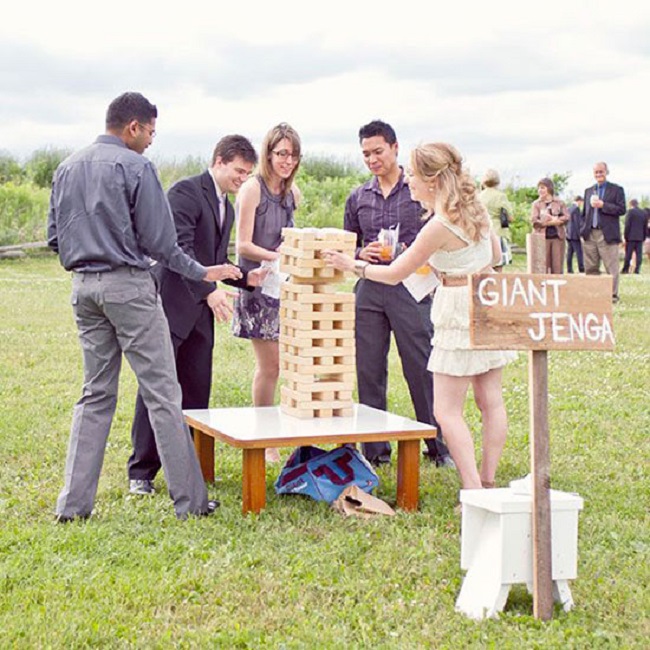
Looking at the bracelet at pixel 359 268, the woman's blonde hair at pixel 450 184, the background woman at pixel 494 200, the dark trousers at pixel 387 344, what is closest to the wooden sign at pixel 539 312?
the woman's blonde hair at pixel 450 184

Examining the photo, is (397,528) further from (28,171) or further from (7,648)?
(28,171)

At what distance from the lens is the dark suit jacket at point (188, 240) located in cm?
620

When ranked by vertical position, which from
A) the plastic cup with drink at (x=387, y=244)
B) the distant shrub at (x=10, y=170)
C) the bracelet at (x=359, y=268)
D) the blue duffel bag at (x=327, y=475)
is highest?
the distant shrub at (x=10, y=170)

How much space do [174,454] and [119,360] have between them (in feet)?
1.78

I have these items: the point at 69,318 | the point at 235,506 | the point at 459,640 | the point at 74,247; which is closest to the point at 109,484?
the point at 235,506

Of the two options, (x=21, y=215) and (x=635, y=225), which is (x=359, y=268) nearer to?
(x=635, y=225)

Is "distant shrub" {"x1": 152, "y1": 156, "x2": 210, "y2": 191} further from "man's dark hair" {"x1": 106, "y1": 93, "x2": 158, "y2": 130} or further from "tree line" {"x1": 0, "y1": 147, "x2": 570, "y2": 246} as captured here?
"man's dark hair" {"x1": 106, "y1": 93, "x2": 158, "y2": 130}

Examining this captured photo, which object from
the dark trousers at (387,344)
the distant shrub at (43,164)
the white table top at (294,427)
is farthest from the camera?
the distant shrub at (43,164)

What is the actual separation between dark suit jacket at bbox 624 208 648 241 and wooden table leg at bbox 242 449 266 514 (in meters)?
22.2

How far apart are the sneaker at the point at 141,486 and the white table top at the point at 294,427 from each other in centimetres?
40

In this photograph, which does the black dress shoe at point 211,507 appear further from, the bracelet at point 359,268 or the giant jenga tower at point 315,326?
the bracelet at point 359,268

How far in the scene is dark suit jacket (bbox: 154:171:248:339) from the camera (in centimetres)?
620

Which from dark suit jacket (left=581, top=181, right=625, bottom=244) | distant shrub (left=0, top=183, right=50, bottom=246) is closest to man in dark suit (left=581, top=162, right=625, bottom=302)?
dark suit jacket (left=581, top=181, right=625, bottom=244)

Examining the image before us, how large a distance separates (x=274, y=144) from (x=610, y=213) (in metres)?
12.2
